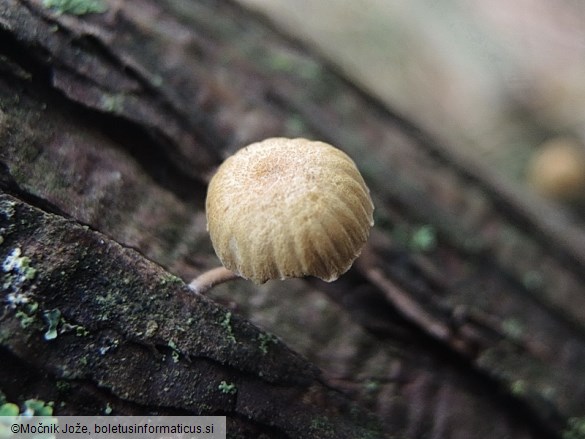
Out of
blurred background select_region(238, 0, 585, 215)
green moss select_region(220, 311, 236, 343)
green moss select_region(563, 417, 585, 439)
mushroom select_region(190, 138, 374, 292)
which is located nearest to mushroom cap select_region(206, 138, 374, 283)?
mushroom select_region(190, 138, 374, 292)

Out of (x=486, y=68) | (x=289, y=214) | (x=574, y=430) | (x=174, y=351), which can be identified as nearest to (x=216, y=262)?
(x=174, y=351)

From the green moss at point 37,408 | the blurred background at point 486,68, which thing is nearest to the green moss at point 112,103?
the green moss at point 37,408

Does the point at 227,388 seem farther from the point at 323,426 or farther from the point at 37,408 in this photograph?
the point at 37,408

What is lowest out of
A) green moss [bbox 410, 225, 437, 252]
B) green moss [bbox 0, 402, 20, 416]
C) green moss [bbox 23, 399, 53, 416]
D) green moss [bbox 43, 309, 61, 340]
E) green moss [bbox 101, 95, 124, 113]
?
green moss [bbox 0, 402, 20, 416]

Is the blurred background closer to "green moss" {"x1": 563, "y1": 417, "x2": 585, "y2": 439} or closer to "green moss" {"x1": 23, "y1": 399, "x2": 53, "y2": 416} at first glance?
"green moss" {"x1": 563, "y1": 417, "x2": 585, "y2": 439}

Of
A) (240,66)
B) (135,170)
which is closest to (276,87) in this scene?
(240,66)

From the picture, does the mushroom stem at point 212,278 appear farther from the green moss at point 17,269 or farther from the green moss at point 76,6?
the green moss at point 76,6
